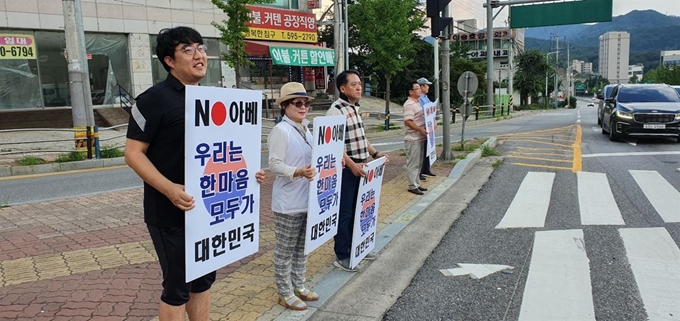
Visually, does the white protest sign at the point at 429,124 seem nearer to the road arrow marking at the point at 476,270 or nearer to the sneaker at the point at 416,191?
the sneaker at the point at 416,191

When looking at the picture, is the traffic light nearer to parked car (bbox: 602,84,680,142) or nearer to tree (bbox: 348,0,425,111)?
parked car (bbox: 602,84,680,142)

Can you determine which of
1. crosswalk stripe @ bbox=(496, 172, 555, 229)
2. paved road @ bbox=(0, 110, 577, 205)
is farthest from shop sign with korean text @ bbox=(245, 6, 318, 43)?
crosswalk stripe @ bbox=(496, 172, 555, 229)

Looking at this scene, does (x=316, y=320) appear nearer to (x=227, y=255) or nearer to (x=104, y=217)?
(x=227, y=255)

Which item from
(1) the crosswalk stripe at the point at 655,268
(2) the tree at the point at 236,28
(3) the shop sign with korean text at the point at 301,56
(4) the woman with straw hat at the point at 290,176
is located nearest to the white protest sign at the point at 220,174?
(4) the woman with straw hat at the point at 290,176

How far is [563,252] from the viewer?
5320mm

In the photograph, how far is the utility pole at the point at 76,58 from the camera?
13.2m

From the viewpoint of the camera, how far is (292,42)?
2880 centimetres

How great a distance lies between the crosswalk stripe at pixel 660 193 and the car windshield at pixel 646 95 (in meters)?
6.53

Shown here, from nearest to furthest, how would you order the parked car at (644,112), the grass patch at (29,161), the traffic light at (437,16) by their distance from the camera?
the traffic light at (437,16), the grass patch at (29,161), the parked car at (644,112)

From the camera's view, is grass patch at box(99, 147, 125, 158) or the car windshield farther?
the car windshield

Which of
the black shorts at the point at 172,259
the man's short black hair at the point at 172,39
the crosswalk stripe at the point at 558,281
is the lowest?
the crosswalk stripe at the point at 558,281

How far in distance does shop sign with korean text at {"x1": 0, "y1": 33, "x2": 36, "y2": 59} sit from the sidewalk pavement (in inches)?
610

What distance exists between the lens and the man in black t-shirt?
261cm

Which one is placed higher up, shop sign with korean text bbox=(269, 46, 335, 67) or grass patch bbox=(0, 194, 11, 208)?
shop sign with korean text bbox=(269, 46, 335, 67)
